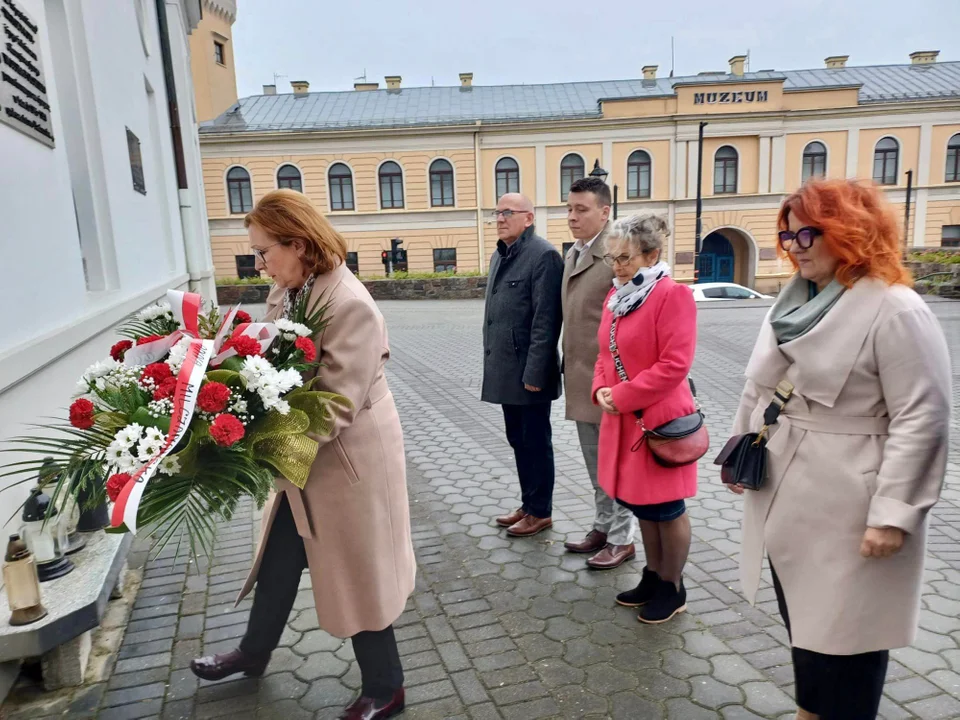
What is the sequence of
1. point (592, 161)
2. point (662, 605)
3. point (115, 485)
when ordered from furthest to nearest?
1. point (592, 161)
2. point (662, 605)
3. point (115, 485)

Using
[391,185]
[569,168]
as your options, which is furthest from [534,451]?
[569,168]

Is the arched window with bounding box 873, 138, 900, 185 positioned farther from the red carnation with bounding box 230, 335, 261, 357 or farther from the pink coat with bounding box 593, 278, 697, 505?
the red carnation with bounding box 230, 335, 261, 357

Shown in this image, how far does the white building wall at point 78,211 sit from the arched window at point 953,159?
38.7 m

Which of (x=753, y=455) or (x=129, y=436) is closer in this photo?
(x=129, y=436)

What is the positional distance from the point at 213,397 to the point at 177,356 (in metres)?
0.25

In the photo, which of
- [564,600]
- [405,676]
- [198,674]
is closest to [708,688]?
[564,600]

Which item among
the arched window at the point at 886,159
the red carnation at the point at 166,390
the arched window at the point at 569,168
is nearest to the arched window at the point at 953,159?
the arched window at the point at 886,159

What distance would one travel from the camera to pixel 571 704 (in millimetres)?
2691

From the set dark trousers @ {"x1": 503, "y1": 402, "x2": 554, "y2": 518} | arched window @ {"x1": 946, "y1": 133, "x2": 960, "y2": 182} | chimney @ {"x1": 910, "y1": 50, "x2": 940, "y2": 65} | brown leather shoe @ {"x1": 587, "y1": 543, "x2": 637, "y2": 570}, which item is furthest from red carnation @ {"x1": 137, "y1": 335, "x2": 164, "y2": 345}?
chimney @ {"x1": 910, "y1": 50, "x2": 940, "y2": 65}

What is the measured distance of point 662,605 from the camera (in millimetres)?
3250

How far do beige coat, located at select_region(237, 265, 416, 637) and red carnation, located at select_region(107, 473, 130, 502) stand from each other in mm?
580

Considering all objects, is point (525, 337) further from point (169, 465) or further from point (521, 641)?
point (169, 465)

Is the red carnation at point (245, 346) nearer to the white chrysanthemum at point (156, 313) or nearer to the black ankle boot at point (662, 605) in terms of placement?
the white chrysanthemum at point (156, 313)

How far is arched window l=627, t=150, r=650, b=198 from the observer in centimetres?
3509
